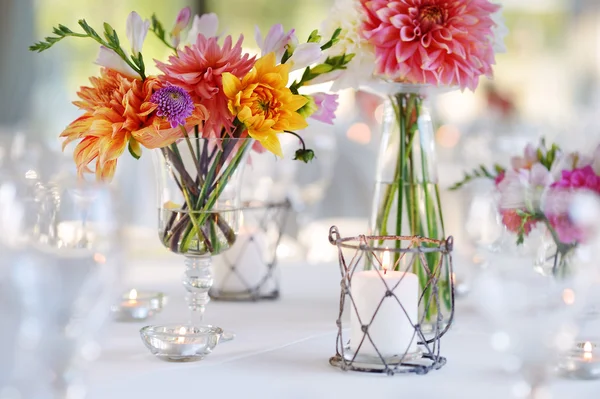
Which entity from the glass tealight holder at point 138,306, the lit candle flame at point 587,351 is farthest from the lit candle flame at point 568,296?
the glass tealight holder at point 138,306

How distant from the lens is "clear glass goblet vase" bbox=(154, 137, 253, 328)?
923 mm

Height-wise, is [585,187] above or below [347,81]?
below

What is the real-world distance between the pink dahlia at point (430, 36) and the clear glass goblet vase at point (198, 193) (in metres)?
0.22

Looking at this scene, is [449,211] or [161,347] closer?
[161,347]

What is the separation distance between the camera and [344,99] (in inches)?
273

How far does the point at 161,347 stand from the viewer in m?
0.87

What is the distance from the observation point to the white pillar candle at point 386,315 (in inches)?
32.7

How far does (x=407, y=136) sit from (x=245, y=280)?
0.33 m

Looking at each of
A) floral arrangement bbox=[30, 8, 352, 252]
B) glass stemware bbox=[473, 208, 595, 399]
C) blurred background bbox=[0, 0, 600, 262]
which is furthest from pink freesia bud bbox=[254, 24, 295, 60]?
glass stemware bbox=[473, 208, 595, 399]

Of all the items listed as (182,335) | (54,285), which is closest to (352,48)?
(182,335)

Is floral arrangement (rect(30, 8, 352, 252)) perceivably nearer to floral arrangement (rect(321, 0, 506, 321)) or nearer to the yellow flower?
the yellow flower

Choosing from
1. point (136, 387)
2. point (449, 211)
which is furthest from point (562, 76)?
point (136, 387)

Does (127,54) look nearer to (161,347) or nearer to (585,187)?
(161,347)

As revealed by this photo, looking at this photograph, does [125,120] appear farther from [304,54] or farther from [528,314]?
[528,314]
